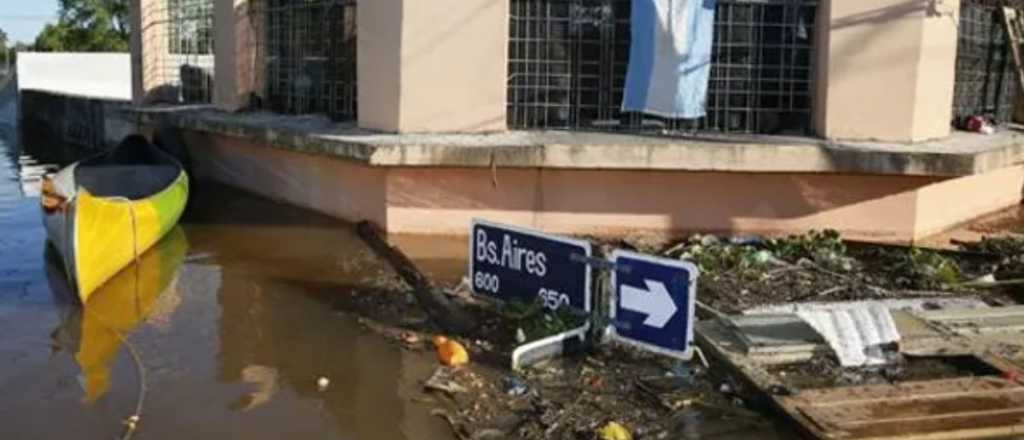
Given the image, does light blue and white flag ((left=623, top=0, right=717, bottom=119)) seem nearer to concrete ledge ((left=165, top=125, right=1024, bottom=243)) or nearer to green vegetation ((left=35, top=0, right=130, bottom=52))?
concrete ledge ((left=165, top=125, right=1024, bottom=243))

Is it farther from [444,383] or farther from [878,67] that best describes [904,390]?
[878,67]

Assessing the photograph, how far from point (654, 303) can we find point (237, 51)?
1035 centimetres

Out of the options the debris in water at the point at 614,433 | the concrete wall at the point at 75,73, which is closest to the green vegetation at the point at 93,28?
the concrete wall at the point at 75,73

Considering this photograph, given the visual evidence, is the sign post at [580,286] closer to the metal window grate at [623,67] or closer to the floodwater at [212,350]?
the floodwater at [212,350]

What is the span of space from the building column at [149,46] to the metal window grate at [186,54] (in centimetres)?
3

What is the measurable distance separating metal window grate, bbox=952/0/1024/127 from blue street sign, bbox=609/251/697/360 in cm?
782

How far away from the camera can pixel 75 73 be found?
125 ft

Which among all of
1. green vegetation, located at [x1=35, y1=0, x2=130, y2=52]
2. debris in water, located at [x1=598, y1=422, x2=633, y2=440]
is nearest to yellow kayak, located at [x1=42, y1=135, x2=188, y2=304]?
debris in water, located at [x1=598, y1=422, x2=633, y2=440]

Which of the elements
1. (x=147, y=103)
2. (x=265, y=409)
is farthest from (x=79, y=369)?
(x=147, y=103)

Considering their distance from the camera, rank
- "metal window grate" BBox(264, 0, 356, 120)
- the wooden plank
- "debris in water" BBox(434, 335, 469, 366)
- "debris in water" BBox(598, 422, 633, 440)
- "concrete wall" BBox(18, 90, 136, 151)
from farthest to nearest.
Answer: "concrete wall" BBox(18, 90, 136, 151), "metal window grate" BBox(264, 0, 356, 120), "debris in water" BBox(434, 335, 469, 366), the wooden plank, "debris in water" BBox(598, 422, 633, 440)

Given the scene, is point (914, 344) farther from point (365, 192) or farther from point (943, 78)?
point (365, 192)

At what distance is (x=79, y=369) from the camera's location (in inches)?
273

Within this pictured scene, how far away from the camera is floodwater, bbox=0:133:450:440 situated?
5.92m

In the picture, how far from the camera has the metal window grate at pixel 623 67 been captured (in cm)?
1129
